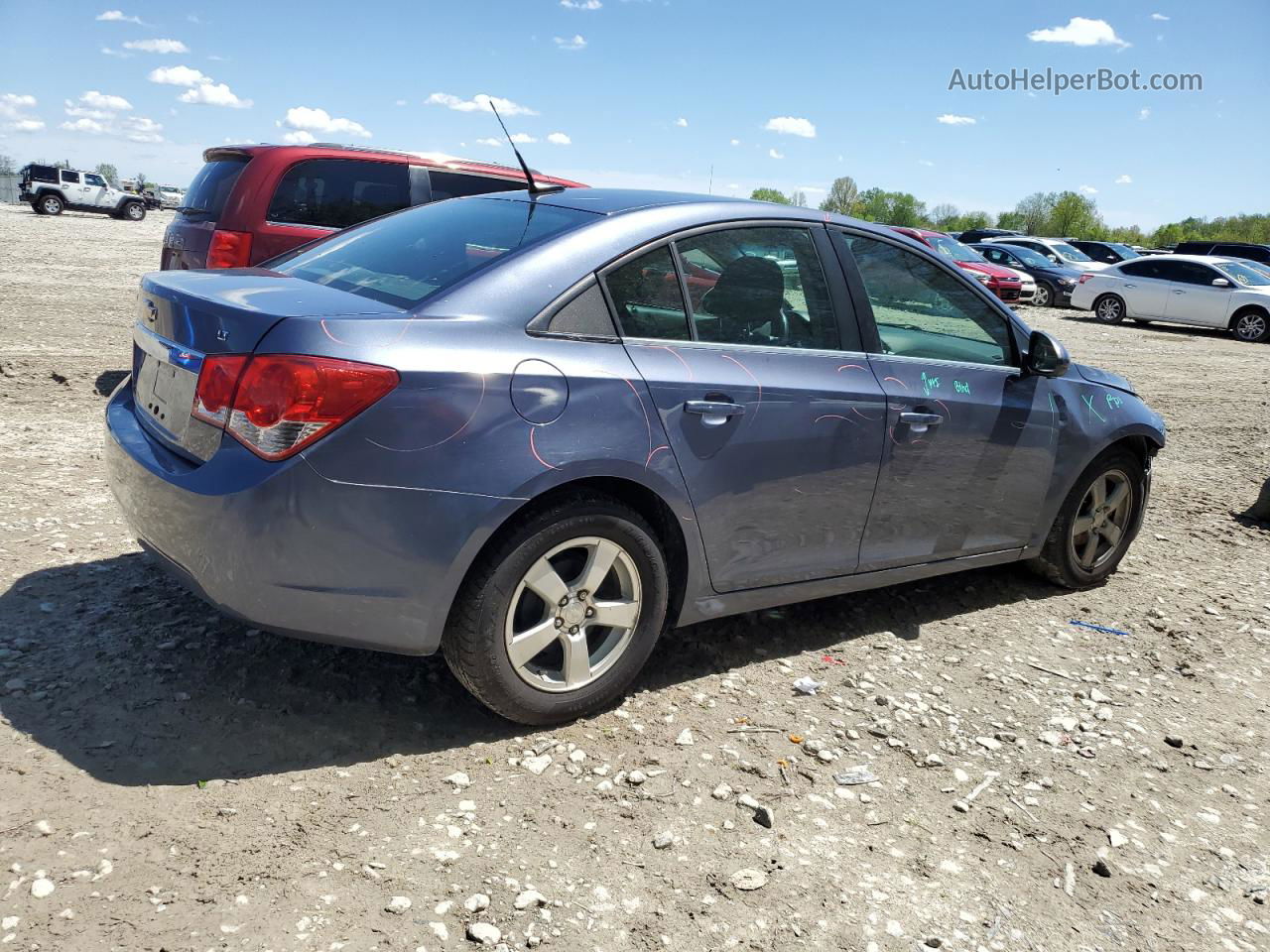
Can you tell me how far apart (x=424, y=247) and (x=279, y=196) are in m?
4.60

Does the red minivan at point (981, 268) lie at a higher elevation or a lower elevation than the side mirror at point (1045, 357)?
higher

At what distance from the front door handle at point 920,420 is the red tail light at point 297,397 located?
2.05 metres

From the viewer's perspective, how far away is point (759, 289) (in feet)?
12.2

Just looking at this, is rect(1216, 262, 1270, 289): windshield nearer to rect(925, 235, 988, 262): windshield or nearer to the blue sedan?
rect(925, 235, 988, 262): windshield

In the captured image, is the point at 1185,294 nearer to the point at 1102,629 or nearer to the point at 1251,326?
the point at 1251,326

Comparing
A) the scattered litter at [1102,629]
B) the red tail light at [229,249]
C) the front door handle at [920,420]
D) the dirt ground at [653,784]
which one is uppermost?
the red tail light at [229,249]

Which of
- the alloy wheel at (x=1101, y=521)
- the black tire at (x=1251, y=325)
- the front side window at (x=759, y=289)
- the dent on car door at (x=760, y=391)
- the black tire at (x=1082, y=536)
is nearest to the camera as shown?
the dent on car door at (x=760, y=391)

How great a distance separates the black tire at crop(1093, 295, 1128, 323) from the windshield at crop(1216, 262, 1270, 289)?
6.31ft

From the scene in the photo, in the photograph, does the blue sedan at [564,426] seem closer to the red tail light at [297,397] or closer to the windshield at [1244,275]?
the red tail light at [297,397]

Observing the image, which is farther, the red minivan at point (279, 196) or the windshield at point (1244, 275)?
the windshield at point (1244, 275)

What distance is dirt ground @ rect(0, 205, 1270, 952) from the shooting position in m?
2.51

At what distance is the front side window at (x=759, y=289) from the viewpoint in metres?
3.54

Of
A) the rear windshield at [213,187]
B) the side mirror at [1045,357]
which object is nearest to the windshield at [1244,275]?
the side mirror at [1045,357]

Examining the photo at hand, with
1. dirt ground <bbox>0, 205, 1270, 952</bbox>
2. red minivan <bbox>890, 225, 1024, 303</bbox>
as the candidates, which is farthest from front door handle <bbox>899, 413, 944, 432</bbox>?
red minivan <bbox>890, 225, 1024, 303</bbox>
